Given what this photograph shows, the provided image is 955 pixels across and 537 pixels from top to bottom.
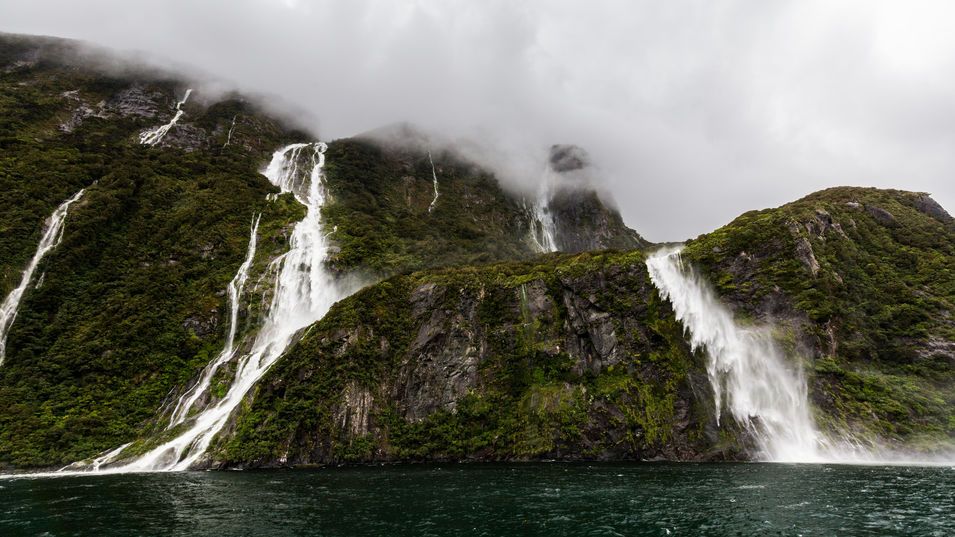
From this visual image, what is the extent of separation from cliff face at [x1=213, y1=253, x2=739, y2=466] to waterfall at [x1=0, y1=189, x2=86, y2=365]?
28.4m

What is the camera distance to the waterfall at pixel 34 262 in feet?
155

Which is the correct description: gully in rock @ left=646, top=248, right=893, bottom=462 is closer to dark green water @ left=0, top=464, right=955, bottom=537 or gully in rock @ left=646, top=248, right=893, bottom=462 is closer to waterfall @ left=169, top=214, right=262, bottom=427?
dark green water @ left=0, top=464, right=955, bottom=537

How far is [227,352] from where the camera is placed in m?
50.6

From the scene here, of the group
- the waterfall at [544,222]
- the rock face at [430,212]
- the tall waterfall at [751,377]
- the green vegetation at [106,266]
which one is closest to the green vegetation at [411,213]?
the rock face at [430,212]

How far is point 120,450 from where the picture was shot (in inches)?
1528

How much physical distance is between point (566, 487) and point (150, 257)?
58.5m

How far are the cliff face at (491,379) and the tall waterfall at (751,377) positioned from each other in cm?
188

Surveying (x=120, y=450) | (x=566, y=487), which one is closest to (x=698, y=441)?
(x=566, y=487)

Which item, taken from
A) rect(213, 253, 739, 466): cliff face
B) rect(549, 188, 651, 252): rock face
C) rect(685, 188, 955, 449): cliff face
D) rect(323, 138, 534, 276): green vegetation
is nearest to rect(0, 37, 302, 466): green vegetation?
rect(323, 138, 534, 276): green vegetation

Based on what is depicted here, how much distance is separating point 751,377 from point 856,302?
1780cm

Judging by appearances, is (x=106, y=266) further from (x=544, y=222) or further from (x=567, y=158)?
(x=567, y=158)

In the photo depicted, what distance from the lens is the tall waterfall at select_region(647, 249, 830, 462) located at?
38.5 metres

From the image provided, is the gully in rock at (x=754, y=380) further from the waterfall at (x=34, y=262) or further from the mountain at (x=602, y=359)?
the waterfall at (x=34, y=262)

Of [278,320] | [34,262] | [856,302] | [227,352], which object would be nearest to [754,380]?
[856,302]
